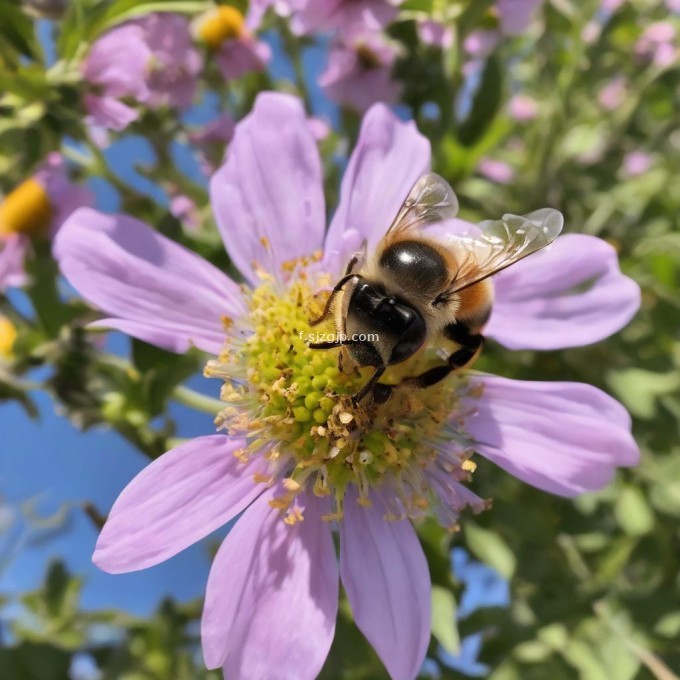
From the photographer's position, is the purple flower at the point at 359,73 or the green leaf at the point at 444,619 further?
the purple flower at the point at 359,73

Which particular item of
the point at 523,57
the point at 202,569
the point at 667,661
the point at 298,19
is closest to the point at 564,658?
the point at 667,661

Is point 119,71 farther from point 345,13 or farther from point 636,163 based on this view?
point 636,163

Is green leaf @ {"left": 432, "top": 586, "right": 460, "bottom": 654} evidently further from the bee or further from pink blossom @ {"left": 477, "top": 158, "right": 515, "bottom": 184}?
pink blossom @ {"left": 477, "top": 158, "right": 515, "bottom": 184}

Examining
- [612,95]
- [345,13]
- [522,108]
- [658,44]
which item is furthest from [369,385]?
[612,95]

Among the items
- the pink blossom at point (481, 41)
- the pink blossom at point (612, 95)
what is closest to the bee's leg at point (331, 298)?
the pink blossom at point (481, 41)

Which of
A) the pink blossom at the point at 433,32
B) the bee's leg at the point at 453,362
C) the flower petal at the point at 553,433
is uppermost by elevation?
the pink blossom at the point at 433,32

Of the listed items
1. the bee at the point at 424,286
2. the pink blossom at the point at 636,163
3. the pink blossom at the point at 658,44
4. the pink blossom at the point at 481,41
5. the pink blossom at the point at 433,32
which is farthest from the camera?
the pink blossom at the point at 636,163

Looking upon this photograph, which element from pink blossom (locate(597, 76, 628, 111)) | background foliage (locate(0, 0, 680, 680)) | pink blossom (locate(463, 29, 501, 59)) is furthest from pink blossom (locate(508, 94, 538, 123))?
pink blossom (locate(463, 29, 501, 59))

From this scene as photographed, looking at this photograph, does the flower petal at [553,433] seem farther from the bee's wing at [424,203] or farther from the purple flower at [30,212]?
the purple flower at [30,212]
